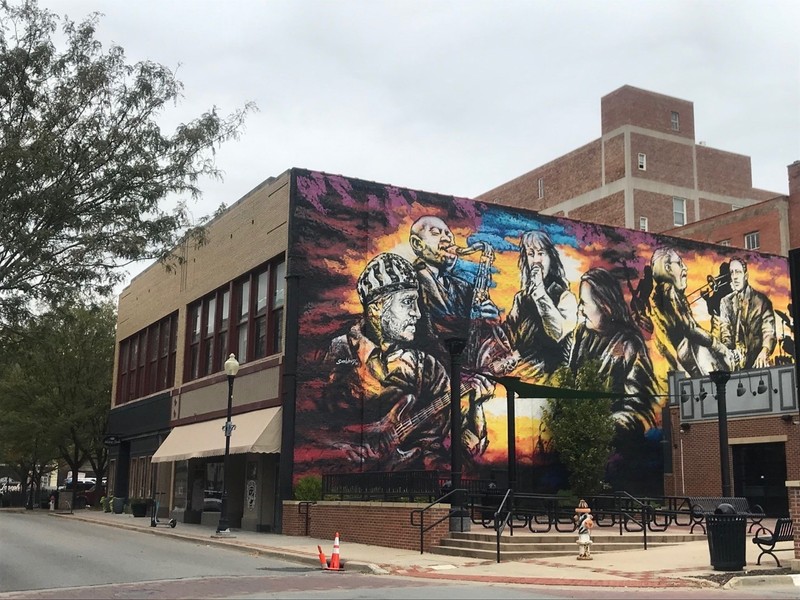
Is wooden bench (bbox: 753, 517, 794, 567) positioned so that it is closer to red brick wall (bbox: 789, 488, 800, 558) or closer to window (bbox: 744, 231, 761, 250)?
red brick wall (bbox: 789, 488, 800, 558)

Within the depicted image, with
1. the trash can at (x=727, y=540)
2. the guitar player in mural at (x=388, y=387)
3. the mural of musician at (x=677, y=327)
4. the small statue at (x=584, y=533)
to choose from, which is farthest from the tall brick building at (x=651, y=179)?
the trash can at (x=727, y=540)

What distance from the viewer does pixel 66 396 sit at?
169 feet

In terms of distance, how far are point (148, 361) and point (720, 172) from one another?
1743 inches

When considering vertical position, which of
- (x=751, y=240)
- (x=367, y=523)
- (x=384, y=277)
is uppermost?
(x=751, y=240)

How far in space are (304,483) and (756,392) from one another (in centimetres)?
1490

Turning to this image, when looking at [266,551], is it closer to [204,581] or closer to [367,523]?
[367,523]

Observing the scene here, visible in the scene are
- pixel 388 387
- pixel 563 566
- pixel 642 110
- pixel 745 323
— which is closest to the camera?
pixel 563 566

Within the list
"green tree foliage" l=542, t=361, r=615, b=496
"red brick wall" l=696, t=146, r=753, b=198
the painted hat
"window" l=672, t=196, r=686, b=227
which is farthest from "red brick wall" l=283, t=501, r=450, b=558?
"red brick wall" l=696, t=146, r=753, b=198

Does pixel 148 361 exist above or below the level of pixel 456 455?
above

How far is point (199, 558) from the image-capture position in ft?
65.3

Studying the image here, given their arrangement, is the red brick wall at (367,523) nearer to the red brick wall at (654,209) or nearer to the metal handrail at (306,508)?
the metal handrail at (306,508)

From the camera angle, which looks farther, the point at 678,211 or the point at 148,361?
the point at 678,211

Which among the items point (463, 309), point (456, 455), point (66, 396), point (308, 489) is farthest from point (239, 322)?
point (66, 396)

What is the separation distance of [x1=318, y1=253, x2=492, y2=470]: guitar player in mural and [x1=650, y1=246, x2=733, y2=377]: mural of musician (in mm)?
8909
